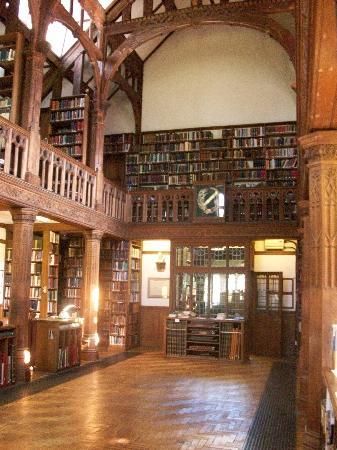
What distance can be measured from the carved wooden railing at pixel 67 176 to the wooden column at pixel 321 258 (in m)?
4.98

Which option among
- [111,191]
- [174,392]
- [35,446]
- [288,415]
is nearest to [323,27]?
[35,446]

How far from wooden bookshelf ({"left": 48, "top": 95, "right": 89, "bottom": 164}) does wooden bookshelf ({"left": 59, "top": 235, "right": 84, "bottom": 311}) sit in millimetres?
2258

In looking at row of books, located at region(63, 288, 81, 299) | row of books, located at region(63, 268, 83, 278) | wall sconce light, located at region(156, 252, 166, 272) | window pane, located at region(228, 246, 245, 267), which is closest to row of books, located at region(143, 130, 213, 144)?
wall sconce light, located at region(156, 252, 166, 272)

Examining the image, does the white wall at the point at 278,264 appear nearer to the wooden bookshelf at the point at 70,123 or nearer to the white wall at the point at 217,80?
the white wall at the point at 217,80

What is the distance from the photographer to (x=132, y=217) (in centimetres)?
1201

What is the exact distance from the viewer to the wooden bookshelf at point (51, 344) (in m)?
8.45

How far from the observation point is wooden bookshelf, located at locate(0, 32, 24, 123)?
8008 millimetres

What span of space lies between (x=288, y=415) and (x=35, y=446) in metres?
3.05

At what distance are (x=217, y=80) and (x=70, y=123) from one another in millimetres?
4295

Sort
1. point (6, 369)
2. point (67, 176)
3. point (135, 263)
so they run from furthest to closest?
1. point (135, 263)
2. point (67, 176)
3. point (6, 369)

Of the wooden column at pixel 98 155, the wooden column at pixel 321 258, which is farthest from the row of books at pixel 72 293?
the wooden column at pixel 321 258

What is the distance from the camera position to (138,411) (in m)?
6.08

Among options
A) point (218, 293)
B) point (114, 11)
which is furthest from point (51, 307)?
point (114, 11)

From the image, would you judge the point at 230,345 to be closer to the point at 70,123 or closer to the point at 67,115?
the point at 70,123
